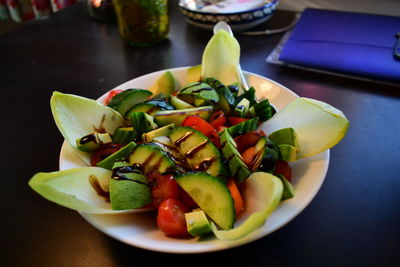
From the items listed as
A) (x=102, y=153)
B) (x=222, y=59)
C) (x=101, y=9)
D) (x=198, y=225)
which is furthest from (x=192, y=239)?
(x=101, y=9)

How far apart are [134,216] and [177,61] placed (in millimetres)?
792

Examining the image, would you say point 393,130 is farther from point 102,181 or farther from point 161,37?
point 161,37

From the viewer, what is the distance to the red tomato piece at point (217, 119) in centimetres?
67

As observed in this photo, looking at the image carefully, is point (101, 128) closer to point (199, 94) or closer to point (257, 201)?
point (199, 94)

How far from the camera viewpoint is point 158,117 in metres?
0.66

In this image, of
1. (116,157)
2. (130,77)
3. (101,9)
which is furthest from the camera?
(101,9)

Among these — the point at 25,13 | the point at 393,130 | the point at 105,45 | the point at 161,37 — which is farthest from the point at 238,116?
the point at 25,13

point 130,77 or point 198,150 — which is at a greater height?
point 198,150

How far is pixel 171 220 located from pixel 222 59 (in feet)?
1.40

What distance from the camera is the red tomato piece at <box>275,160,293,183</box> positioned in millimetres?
568

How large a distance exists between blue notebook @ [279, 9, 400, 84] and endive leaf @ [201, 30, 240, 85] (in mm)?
385

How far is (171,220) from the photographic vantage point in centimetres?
49

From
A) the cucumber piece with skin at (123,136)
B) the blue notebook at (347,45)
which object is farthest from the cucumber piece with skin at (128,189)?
the blue notebook at (347,45)

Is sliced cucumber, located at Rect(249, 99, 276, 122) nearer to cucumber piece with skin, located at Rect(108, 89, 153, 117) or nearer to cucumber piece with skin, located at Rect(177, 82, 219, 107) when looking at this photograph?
cucumber piece with skin, located at Rect(177, 82, 219, 107)
